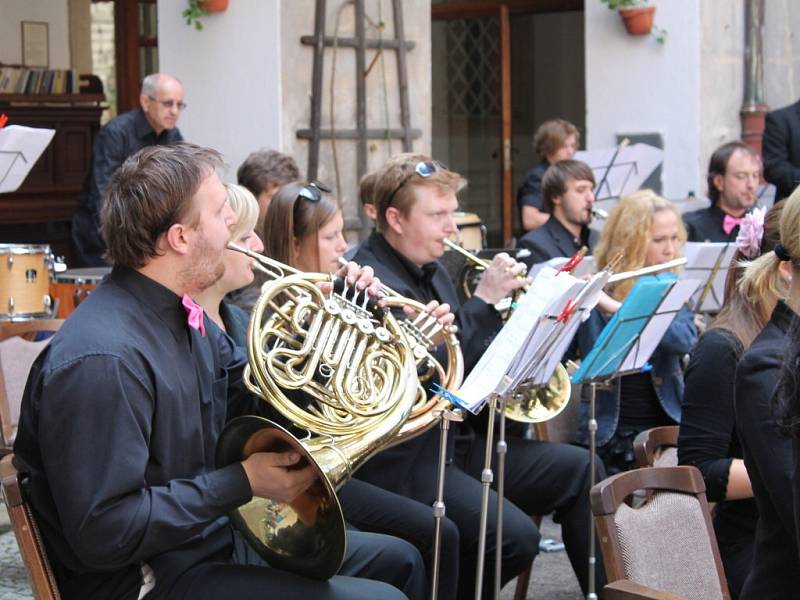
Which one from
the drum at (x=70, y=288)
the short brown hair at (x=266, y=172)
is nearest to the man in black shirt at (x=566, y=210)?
the short brown hair at (x=266, y=172)

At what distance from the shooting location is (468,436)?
4.11m

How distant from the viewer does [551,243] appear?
18.7 feet

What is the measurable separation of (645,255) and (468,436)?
3.85 ft

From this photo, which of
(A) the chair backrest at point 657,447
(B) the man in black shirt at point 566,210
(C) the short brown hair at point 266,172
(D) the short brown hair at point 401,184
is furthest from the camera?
(B) the man in black shirt at point 566,210

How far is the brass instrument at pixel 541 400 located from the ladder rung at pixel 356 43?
130 inches

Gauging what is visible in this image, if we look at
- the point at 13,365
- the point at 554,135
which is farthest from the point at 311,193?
the point at 554,135

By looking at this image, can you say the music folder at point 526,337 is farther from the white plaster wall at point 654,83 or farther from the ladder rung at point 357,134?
the white plaster wall at point 654,83

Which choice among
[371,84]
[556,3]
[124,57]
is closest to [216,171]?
[371,84]

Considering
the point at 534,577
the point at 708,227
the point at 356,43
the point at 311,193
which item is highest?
the point at 356,43

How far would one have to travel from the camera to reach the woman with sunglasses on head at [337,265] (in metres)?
3.53

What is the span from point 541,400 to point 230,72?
366 centimetres

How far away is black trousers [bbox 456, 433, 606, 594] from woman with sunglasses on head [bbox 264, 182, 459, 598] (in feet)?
1.71

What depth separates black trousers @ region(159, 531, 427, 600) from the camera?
8.14 feet

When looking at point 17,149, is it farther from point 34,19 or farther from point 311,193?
point 34,19
